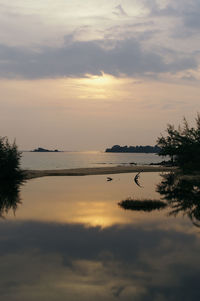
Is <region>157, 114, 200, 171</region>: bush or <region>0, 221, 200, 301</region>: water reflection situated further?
<region>157, 114, 200, 171</region>: bush

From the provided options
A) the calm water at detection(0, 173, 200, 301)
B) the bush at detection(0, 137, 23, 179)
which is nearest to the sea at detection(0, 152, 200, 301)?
the calm water at detection(0, 173, 200, 301)

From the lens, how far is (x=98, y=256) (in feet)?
44.7

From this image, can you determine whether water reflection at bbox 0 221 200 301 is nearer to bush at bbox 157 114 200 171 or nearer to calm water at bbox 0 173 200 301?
calm water at bbox 0 173 200 301

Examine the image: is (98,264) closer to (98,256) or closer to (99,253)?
(98,256)

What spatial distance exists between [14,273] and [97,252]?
13.1 ft

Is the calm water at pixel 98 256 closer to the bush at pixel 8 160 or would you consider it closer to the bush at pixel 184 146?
the bush at pixel 8 160

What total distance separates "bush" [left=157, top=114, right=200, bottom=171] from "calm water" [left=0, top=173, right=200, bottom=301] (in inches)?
1950

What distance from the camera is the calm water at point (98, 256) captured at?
10.2 meters

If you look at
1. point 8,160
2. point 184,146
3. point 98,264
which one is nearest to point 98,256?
point 98,264

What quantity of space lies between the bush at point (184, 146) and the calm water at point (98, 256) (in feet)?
163

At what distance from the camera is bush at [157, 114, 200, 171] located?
70688 millimetres

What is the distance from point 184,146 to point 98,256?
64353 mm

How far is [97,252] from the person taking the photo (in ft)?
46.5

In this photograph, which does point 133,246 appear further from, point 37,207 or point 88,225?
point 37,207
